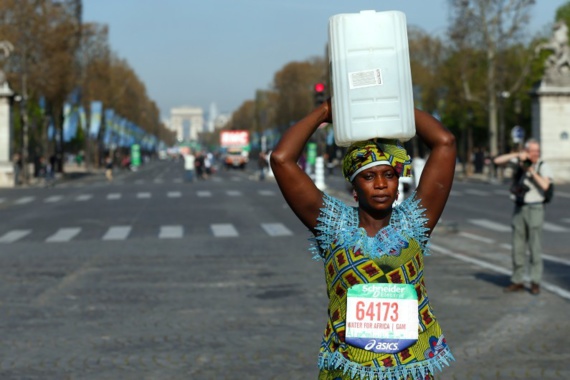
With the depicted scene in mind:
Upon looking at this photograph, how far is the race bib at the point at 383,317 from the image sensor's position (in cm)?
447

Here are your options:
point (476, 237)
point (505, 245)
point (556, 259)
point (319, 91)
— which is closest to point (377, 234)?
point (556, 259)

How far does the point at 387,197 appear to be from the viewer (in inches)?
178

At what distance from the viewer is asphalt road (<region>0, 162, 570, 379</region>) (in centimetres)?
923

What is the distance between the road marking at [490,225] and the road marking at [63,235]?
892 cm

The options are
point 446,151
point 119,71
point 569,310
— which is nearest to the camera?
point 446,151

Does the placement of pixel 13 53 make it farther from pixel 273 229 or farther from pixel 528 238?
pixel 528 238

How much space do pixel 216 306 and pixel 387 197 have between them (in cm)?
843

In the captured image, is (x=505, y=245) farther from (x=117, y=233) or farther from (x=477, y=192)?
(x=477, y=192)

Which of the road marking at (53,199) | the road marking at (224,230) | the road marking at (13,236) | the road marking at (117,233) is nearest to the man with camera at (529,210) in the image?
the road marking at (224,230)

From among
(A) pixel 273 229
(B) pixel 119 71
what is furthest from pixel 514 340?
(B) pixel 119 71

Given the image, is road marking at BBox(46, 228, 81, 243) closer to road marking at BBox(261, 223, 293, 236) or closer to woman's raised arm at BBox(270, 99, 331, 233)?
road marking at BBox(261, 223, 293, 236)

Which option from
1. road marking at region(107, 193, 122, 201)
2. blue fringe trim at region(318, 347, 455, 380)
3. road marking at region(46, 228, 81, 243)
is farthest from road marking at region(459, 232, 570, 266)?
road marking at region(107, 193, 122, 201)

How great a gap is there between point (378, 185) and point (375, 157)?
0.11 metres

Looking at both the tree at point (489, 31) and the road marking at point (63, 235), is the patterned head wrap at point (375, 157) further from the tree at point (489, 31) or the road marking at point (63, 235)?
the tree at point (489, 31)
